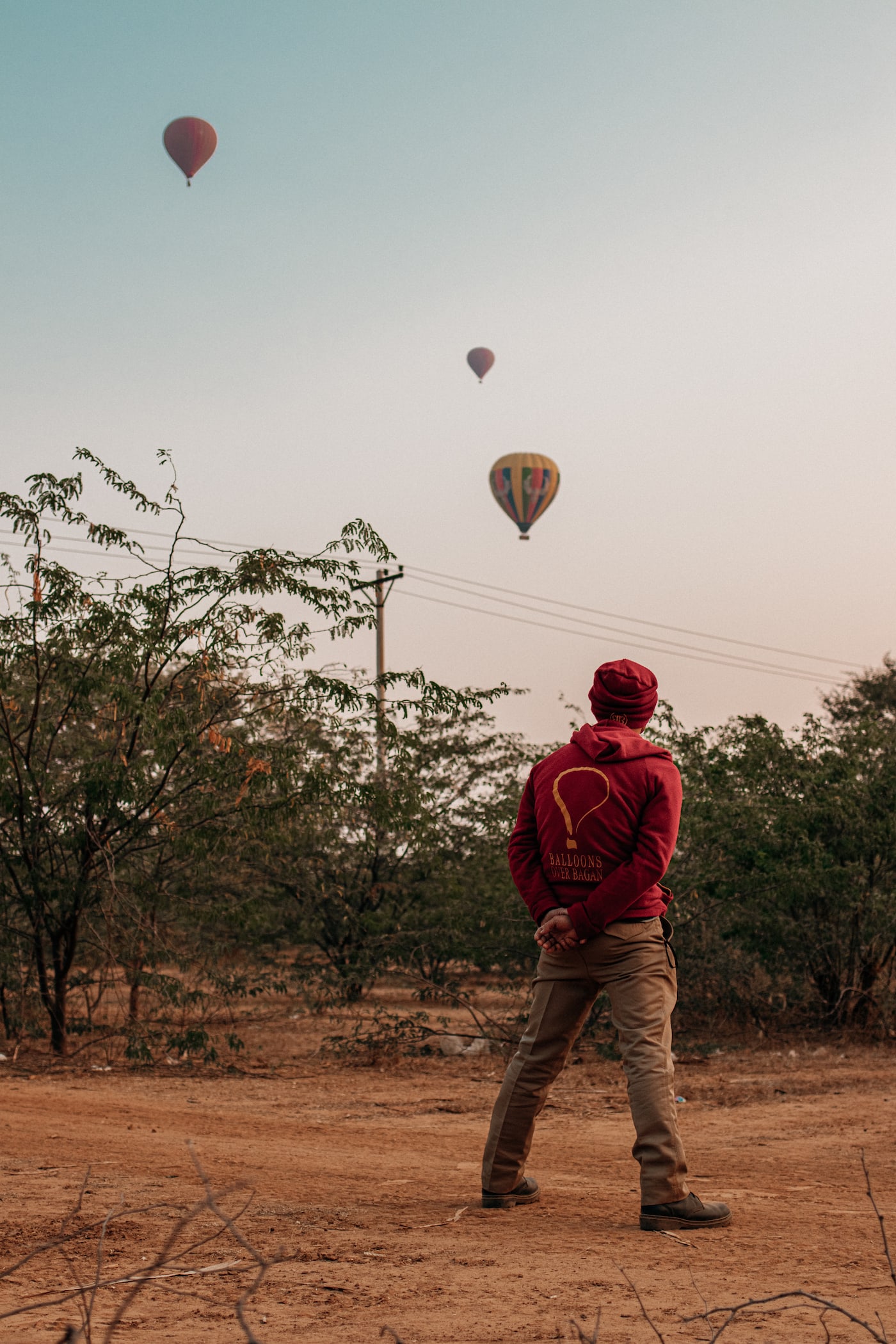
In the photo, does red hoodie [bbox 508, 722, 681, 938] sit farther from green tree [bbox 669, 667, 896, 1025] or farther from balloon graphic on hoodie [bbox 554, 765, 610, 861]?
green tree [bbox 669, 667, 896, 1025]

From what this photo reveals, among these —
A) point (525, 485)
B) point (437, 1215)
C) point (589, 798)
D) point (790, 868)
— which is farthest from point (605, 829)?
point (525, 485)

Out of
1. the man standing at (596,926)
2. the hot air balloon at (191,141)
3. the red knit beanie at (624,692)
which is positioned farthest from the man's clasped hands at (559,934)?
the hot air balloon at (191,141)

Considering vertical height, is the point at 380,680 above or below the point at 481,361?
below

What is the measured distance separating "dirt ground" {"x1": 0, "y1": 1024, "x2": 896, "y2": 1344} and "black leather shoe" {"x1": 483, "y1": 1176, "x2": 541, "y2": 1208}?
57 mm

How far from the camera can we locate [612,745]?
4574mm

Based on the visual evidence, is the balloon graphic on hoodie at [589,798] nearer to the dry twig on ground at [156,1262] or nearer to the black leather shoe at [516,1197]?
the black leather shoe at [516,1197]

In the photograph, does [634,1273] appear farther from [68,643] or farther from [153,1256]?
[68,643]

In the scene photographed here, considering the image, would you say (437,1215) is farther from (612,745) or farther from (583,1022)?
(612,745)

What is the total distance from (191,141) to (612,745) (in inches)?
898

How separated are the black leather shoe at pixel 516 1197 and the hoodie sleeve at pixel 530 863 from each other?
1006mm

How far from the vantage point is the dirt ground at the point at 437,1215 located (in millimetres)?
3254

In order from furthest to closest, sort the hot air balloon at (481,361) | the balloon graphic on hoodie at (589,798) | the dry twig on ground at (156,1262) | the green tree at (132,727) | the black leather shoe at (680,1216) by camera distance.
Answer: the hot air balloon at (481,361)
the green tree at (132,727)
the balloon graphic on hoodie at (589,798)
the black leather shoe at (680,1216)
the dry twig on ground at (156,1262)

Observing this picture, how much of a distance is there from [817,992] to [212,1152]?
8456 mm

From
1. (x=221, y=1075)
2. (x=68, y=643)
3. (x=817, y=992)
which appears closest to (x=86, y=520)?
(x=68, y=643)
